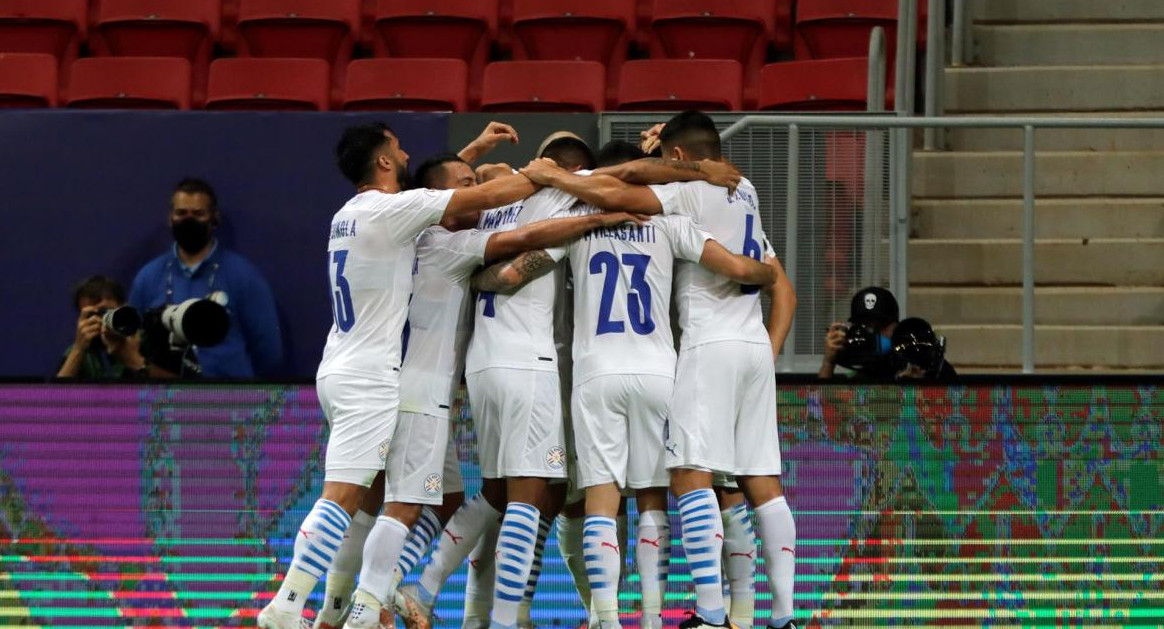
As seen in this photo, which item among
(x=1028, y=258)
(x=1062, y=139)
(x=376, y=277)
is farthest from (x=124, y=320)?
(x=1062, y=139)

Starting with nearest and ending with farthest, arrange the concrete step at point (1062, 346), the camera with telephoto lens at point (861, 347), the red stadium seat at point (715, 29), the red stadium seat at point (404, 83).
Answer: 1. the camera with telephoto lens at point (861, 347)
2. the concrete step at point (1062, 346)
3. the red stadium seat at point (404, 83)
4. the red stadium seat at point (715, 29)

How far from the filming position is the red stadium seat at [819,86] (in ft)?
35.1

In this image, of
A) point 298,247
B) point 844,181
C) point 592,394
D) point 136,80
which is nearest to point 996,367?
point 844,181

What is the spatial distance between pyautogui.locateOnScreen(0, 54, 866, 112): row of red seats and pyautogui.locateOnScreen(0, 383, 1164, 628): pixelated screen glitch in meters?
3.57

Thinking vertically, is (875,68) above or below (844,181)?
above

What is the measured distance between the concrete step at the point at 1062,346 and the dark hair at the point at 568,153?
2639 mm

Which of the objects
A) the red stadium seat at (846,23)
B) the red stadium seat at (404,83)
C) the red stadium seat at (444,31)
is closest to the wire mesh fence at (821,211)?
the red stadium seat at (846,23)

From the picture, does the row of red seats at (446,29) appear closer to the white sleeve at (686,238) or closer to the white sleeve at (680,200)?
the white sleeve at (680,200)

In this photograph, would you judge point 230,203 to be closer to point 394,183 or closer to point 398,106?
point 398,106

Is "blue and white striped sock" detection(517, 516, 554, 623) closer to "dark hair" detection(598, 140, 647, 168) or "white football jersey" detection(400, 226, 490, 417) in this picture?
"white football jersey" detection(400, 226, 490, 417)

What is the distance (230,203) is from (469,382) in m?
3.24

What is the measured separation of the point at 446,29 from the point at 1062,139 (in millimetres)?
4502

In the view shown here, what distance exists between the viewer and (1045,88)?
11.0 meters

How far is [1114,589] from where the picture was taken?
24.6ft
